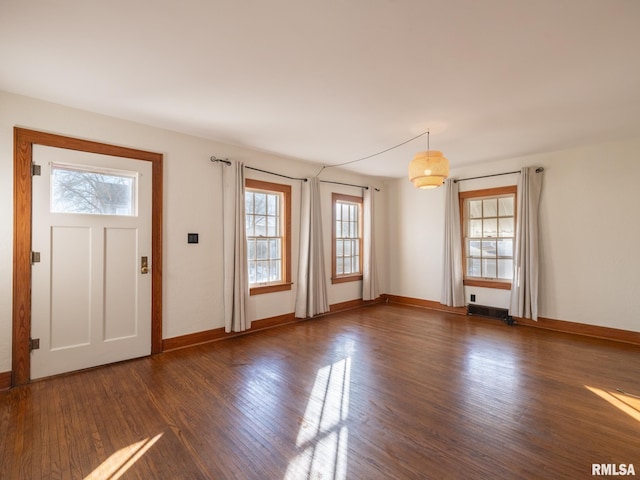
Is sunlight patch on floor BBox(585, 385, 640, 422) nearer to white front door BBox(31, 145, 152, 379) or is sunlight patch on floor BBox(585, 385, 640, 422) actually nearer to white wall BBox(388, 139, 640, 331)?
white wall BBox(388, 139, 640, 331)

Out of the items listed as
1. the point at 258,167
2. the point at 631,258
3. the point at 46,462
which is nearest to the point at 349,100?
the point at 258,167

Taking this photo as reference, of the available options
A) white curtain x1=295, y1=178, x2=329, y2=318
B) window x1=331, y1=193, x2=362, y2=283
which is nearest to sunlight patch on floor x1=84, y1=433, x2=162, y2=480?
white curtain x1=295, y1=178, x2=329, y2=318

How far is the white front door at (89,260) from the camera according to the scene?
2902 millimetres

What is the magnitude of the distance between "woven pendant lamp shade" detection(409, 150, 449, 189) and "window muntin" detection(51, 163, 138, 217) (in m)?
3.18

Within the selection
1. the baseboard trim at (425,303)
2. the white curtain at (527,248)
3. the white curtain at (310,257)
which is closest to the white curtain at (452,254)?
the baseboard trim at (425,303)

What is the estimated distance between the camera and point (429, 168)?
326 centimetres

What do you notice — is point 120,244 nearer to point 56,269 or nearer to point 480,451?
point 56,269

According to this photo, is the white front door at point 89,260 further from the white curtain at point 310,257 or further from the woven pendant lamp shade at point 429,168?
the woven pendant lamp shade at point 429,168

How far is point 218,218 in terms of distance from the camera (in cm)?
411

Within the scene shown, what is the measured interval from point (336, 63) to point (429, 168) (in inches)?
Result: 59.7

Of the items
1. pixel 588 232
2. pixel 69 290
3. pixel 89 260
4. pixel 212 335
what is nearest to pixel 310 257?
pixel 212 335

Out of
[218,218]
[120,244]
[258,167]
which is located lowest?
[120,244]

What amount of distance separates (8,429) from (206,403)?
1296 mm

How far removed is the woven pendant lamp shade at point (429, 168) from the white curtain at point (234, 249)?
231 centimetres
